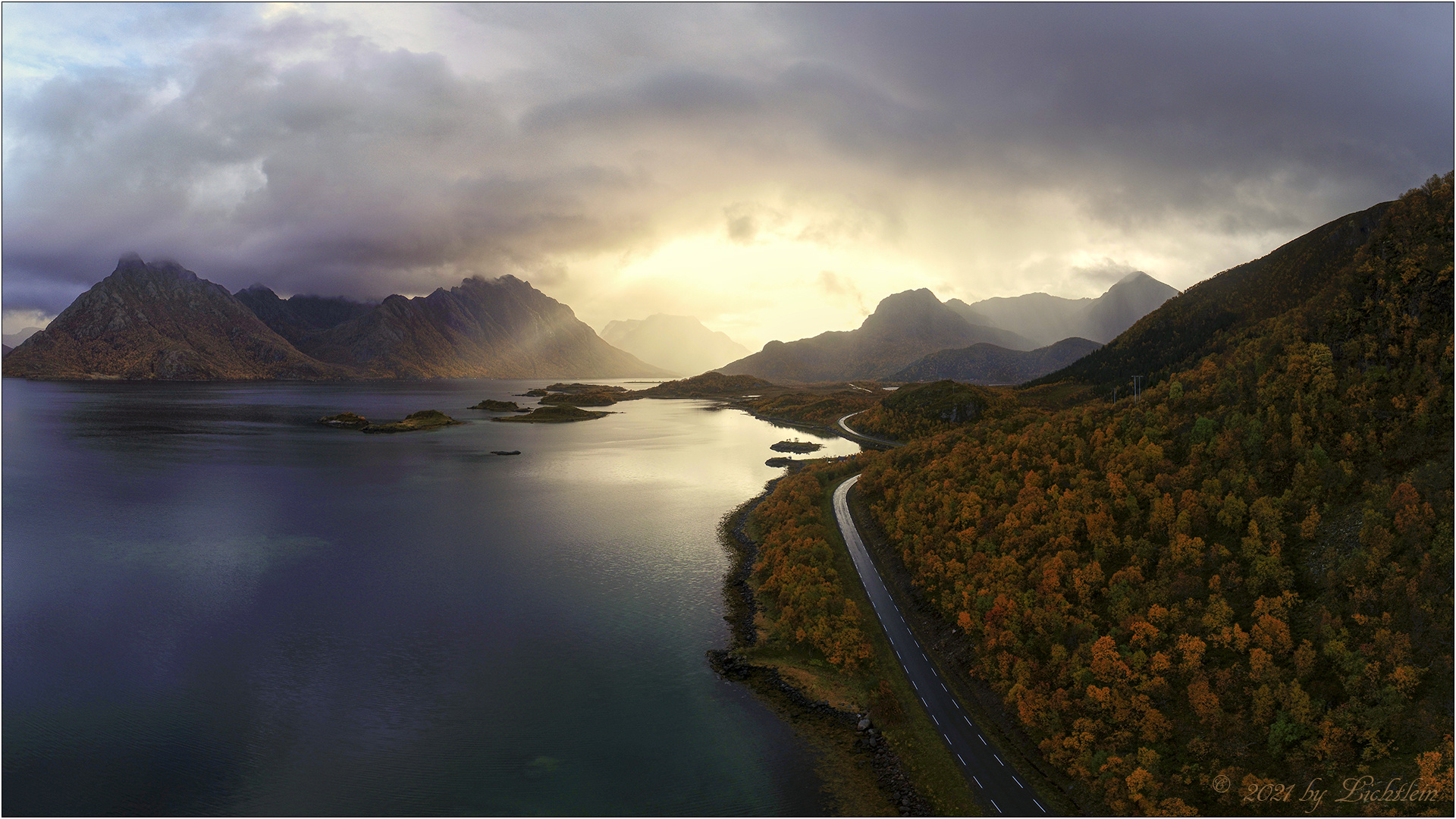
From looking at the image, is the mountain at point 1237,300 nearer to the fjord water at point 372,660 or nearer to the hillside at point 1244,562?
the hillside at point 1244,562

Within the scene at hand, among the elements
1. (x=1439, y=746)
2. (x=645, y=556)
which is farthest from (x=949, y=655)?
(x=645, y=556)

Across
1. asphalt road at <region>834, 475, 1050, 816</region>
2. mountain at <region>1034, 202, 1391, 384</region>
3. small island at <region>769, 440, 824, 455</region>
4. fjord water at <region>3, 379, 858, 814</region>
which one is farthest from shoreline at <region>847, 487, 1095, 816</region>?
small island at <region>769, 440, 824, 455</region>

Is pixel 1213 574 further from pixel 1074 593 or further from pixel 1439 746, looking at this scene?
pixel 1439 746

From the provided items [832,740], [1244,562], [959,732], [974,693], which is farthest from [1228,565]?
[832,740]

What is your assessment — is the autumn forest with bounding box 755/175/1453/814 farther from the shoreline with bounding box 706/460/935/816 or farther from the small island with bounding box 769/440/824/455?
the small island with bounding box 769/440/824/455

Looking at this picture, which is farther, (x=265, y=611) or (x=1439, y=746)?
(x=265, y=611)

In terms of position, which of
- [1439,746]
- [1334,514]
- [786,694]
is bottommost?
[786,694]
